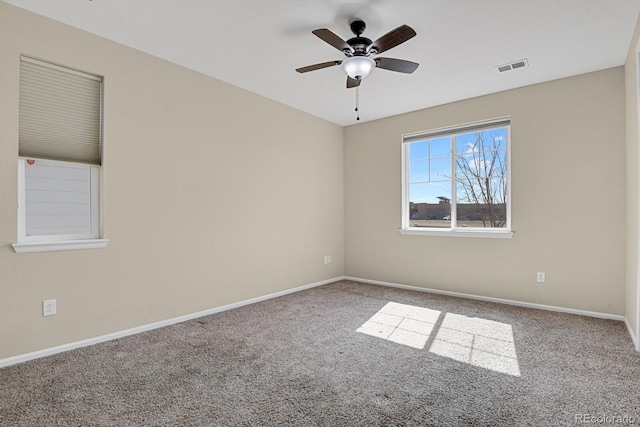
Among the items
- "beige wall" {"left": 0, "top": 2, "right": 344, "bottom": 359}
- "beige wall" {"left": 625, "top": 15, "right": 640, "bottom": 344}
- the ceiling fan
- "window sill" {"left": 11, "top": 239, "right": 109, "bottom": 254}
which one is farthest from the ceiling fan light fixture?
"window sill" {"left": 11, "top": 239, "right": 109, "bottom": 254}

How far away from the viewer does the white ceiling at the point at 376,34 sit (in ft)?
7.88

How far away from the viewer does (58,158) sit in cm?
267

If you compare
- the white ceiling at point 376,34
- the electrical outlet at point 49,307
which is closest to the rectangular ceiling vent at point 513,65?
the white ceiling at point 376,34

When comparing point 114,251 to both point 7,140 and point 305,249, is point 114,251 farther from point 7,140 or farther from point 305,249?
point 305,249

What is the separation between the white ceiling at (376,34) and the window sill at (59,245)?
172cm

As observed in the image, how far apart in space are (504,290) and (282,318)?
2682 millimetres

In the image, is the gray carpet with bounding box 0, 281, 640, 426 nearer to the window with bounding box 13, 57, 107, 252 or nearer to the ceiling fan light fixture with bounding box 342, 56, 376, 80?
the window with bounding box 13, 57, 107, 252

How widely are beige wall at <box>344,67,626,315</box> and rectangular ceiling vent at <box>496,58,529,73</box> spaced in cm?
63

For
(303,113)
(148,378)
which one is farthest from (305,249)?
(148,378)

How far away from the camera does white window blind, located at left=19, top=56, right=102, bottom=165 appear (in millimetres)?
2514

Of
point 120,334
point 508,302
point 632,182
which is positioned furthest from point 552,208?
point 120,334

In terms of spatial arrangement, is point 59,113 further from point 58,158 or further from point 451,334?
point 451,334

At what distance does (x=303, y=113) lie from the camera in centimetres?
482

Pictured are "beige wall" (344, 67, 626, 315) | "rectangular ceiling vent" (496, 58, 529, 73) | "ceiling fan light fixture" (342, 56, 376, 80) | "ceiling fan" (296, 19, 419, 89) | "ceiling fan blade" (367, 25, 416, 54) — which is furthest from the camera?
"beige wall" (344, 67, 626, 315)
